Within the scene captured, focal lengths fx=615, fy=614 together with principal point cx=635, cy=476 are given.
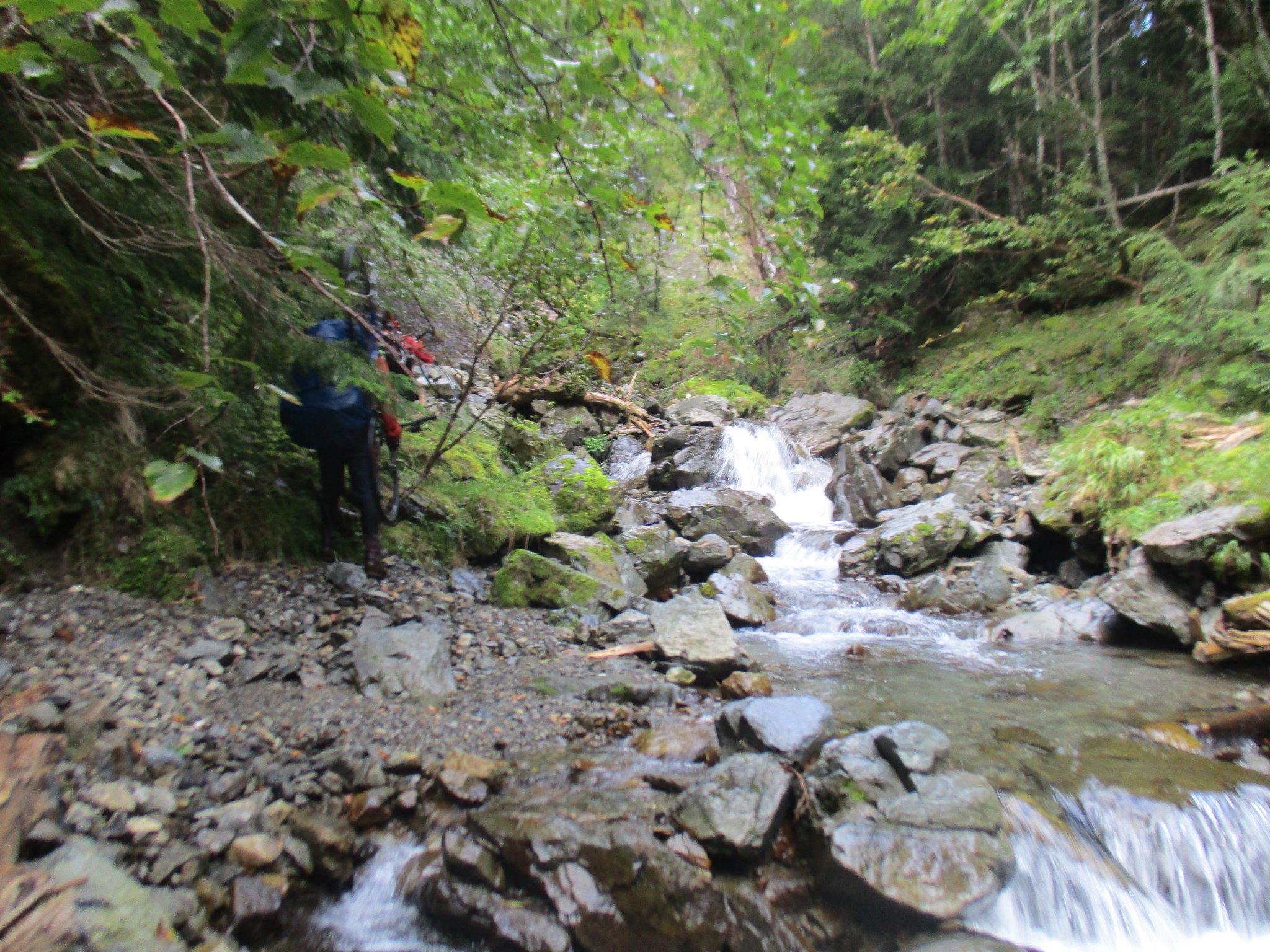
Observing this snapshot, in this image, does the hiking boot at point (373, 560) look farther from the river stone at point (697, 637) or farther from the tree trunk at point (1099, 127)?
the tree trunk at point (1099, 127)

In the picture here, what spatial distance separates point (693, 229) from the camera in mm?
3031

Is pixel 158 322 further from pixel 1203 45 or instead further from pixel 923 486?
pixel 1203 45

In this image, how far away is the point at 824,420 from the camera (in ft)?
46.8

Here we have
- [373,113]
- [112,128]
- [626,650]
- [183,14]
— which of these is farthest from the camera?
[626,650]

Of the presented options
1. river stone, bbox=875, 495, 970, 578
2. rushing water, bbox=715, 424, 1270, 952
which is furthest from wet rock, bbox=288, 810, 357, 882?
river stone, bbox=875, 495, 970, 578

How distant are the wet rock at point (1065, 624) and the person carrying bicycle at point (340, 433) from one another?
605 cm

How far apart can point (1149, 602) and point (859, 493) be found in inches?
221

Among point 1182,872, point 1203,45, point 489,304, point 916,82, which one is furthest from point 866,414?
point 1182,872


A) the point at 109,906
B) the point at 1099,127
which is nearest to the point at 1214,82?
the point at 1099,127

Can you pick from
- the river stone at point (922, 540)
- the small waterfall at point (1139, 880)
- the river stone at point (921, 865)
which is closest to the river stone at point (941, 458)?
the river stone at point (922, 540)

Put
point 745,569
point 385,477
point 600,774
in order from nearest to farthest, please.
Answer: point 600,774 < point 385,477 < point 745,569

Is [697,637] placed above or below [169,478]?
below

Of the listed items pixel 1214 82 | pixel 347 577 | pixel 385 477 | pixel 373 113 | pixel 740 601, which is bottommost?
pixel 740 601

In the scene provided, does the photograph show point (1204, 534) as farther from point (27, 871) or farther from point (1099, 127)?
point (1099, 127)
